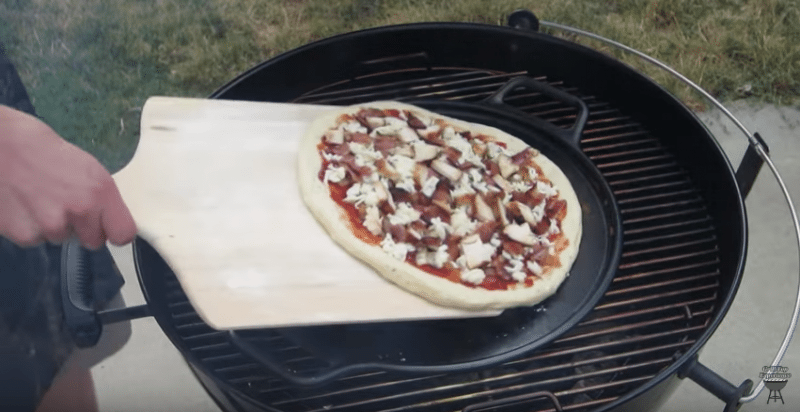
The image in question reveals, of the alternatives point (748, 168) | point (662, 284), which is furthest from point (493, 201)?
point (748, 168)

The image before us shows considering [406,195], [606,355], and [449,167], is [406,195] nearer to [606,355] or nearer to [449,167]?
[449,167]

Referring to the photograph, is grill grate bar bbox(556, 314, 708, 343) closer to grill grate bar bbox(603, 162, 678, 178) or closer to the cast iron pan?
the cast iron pan

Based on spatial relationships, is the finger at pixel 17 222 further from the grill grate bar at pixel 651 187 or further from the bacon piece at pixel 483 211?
the grill grate bar at pixel 651 187

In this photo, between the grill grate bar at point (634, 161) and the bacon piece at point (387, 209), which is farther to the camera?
the grill grate bar at point (634, 161)

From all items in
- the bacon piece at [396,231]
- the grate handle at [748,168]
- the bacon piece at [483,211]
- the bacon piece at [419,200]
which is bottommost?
the bacon piece at [396,231]

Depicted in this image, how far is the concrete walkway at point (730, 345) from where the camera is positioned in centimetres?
250

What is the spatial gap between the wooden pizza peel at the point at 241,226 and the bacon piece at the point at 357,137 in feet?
0.46

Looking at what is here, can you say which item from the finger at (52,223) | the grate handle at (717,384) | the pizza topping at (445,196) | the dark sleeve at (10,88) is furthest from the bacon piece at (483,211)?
the dark sleeve at (10,88)

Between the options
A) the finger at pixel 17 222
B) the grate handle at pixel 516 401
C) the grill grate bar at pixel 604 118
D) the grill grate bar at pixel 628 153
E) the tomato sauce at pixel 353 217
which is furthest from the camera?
the grill grate bar at pixel 604 118

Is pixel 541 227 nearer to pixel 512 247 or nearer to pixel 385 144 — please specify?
pixel 512 247

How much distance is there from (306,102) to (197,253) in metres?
0.83

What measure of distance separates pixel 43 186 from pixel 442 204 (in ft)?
3.14

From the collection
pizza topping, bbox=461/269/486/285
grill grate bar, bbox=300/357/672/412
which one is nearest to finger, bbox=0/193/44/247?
grill grate bar, bbox=300/357/672/412

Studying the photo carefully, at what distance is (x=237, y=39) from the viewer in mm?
3803
